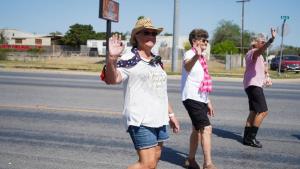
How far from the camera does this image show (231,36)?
314ft

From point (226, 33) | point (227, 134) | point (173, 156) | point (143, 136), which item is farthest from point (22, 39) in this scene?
point (143, 136)

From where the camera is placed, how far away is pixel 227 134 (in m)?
7.75

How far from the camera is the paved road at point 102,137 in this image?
5.89m

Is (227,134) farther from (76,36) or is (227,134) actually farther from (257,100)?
(76,36)

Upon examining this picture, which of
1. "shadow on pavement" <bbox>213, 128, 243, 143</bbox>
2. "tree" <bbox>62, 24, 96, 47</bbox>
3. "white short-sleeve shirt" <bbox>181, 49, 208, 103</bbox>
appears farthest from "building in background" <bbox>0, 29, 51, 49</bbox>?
"white short-sleeve shirt" <bbox>181, 49, 208, 103</bbox>

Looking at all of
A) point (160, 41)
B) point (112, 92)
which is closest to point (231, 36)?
point (160, 41)

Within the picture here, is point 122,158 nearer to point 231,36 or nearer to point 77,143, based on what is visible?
point 77,143

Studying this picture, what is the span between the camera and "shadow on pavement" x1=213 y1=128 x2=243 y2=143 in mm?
7434

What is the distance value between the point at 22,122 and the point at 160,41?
188 feet

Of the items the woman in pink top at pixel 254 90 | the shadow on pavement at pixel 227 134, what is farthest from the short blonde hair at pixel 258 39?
the shadow on pavement at pixel 227 134

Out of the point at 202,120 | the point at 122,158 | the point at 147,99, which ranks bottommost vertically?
the point at 122,158

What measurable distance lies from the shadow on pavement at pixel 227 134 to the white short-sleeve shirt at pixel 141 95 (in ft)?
12.1

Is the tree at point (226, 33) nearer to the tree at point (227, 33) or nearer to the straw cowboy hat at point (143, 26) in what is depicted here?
the tree at point (227, 33)

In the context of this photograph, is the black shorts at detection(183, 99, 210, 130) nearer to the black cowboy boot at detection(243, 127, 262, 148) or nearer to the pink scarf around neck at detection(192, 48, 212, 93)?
the pink scarf around neck at detection(192, 48, 212, 93)
